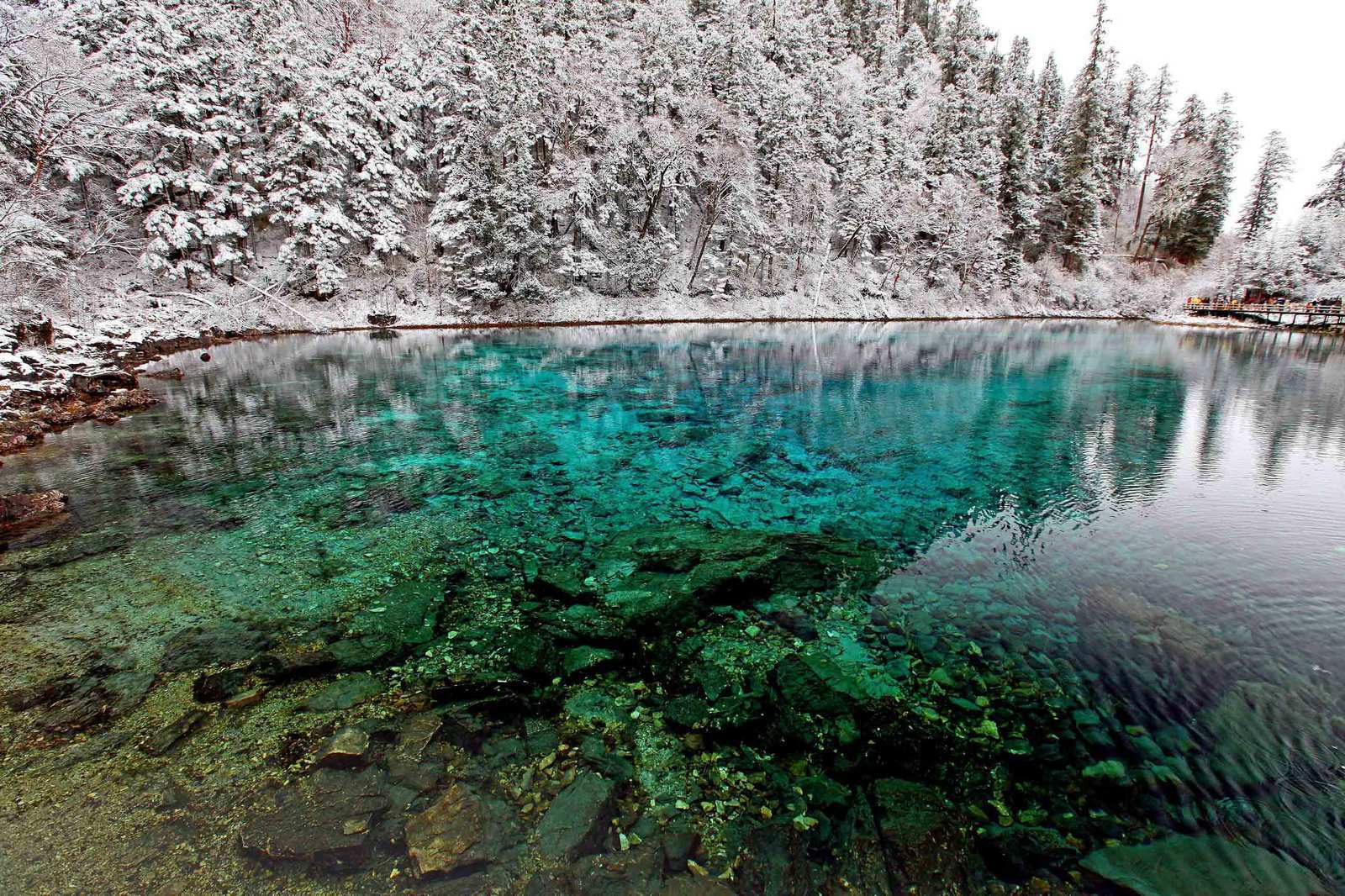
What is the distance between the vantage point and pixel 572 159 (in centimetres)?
3784

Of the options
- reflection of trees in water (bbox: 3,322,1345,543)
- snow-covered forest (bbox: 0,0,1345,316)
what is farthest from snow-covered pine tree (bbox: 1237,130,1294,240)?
reflection of trees in water (bbox: 3,322,1345,543)

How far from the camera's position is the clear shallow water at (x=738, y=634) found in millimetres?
3121

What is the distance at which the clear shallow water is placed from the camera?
3121 millimetres

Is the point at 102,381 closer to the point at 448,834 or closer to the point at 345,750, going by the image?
the point at 345,750

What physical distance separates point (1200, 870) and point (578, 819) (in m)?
3.45

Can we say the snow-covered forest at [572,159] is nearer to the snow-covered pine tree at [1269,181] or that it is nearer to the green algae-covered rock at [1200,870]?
the snow-covered pine tree at [1269,181]

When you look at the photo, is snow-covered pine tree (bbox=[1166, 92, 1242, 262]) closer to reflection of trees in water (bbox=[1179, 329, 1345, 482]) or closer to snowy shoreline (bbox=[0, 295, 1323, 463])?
snowy shoreline (bbox=[0, 295, 1323, 463])

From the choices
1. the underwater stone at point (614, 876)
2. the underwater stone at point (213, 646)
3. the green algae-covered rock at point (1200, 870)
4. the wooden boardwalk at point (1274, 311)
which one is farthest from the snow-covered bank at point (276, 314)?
the green algae-covered rock at point (1200, 870)

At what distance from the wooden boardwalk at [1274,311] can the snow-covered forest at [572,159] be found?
12.4 feet

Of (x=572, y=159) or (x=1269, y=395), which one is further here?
(x=572, y=159)

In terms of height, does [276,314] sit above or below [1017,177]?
below

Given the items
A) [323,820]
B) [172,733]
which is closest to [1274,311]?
[323,820]

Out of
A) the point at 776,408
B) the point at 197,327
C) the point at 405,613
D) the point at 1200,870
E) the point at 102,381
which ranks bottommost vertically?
the point at 1200,870

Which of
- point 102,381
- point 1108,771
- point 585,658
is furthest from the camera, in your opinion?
point 102,381
